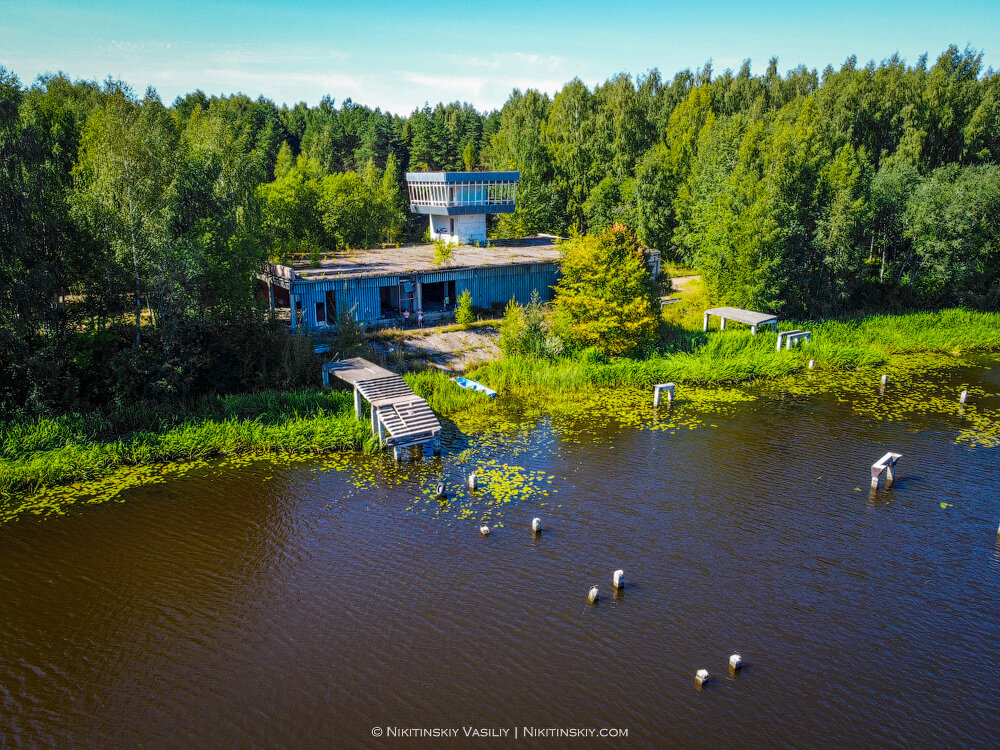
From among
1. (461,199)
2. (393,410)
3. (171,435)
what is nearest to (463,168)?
(461,199)

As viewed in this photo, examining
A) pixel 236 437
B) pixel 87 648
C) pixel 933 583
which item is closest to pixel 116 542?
pixel 87 648

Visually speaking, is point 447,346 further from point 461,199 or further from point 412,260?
point 461,199

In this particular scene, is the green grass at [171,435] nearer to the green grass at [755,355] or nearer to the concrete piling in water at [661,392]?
the green grass at [755,355]

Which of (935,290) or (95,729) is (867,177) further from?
(95,729)

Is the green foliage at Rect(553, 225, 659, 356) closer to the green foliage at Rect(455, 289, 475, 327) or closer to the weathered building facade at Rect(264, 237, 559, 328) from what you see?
the green foliage at Rect(455, 289, 475, 327)

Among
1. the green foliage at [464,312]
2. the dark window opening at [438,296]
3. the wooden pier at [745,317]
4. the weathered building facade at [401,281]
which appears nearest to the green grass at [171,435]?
the weathered building facade at [401,281]
